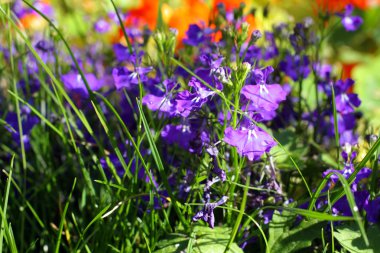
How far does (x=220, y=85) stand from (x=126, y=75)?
12.5 inches

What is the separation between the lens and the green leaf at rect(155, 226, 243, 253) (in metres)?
1.22

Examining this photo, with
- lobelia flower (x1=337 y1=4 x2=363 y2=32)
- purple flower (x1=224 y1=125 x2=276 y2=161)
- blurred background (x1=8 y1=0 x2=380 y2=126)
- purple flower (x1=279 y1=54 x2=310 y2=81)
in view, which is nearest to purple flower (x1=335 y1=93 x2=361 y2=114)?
purple flower (x1=279 y1=54 x2=310 y2=81)

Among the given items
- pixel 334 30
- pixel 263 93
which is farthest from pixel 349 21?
pixel 334 30

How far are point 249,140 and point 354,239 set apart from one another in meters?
0.31

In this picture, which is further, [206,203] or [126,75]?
[126,75]

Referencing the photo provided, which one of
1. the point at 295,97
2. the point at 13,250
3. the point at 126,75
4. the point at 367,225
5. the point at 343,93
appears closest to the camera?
the point at 13,250

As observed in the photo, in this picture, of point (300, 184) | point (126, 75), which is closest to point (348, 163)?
point (300, 184)

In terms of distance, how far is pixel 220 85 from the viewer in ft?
3.99

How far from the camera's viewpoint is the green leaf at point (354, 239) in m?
1.18

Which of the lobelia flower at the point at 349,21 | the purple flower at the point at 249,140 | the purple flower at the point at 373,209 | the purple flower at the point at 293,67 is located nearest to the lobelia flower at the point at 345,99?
the purple flower at the point at 293,67

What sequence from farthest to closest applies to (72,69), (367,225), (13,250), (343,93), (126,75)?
(72,69) → (343,93) → (126,75) → (367,225) → (13,250)

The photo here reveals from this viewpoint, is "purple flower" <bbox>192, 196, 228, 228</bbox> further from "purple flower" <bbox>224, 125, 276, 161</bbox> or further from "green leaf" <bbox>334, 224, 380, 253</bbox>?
"green leaf" <bbox>334, 224, 380, 253</bbox>

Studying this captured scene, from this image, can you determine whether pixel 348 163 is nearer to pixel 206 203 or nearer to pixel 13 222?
pixel 206 203

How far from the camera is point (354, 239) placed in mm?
1191
